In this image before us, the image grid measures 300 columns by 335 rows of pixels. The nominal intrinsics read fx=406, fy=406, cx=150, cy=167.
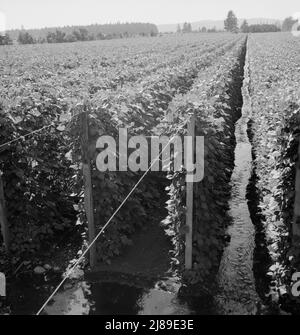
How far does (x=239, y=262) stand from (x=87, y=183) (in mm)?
2958

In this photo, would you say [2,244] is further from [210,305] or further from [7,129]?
[210,305]

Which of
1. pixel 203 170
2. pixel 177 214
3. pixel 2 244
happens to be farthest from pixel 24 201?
pixel 203 170

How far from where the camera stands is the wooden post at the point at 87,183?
667 centimetres

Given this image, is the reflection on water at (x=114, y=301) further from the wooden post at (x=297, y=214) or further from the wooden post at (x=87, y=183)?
the wooden post at (x=297, y=214)

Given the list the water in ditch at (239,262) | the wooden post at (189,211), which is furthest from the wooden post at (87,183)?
the water in ditch at (239,262)

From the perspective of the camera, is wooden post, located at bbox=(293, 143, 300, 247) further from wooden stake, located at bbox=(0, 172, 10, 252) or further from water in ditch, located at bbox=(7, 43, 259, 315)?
wooden stake, located at bbox=(0, 172, 10, 252)

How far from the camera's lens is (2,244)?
7.44m

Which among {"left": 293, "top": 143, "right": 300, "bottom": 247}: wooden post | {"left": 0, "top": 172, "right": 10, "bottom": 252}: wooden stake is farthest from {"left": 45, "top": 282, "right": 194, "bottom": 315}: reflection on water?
{"left": 293, "top": 143, "right": 300, "bottom": 247}: wooden post

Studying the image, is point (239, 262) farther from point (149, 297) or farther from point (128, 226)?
point (128, 226)

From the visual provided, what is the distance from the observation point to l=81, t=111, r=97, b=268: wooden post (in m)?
6.67

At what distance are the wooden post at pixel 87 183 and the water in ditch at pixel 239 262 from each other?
2202mm

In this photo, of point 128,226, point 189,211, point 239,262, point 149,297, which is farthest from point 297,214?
point 128,226

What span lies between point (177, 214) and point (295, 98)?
2678 mm

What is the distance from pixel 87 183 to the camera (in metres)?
6.82
